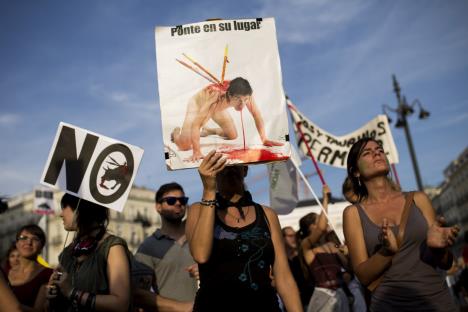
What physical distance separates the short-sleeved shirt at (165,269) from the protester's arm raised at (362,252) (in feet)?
5.54

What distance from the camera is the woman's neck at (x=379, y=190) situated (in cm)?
346

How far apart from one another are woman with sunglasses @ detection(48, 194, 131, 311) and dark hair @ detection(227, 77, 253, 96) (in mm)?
1301

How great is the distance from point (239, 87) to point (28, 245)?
2.93m

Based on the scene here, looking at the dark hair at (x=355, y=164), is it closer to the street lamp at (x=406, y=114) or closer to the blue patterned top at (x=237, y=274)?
the blue patterned top at (x=237, y=274)

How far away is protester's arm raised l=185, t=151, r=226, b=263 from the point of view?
110 inches

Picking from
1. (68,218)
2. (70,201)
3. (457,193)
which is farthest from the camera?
(457,193)

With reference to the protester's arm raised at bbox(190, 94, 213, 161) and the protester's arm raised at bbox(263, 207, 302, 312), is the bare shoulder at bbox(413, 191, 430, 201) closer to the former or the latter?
the protester's arm raised at bbox(263, 207, 302, 312)

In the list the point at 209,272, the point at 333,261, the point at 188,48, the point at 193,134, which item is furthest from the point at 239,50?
the point at 333,261

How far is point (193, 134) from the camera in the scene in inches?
121

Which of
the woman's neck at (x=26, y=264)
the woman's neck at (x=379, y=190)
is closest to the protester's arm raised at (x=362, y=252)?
the woman's neck at (x=379, y=190)

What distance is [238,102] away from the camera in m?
3.17

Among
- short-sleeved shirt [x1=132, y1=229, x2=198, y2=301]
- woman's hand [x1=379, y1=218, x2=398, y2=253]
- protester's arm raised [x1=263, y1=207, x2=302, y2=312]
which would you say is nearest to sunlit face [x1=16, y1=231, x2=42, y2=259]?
short-sleeved shirt [x1=132, y1=229, x2=198, y2=301]

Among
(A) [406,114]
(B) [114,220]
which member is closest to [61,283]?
(A) [406,114]

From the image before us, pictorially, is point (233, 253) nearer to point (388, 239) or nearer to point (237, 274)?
point (237, 274)
